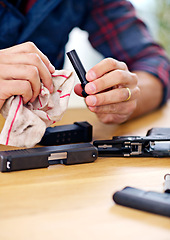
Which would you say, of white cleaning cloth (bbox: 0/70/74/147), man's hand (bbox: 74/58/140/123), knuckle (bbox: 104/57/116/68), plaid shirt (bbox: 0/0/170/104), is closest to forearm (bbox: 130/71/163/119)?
plaid shirt (bbox: 0/0/170/104)

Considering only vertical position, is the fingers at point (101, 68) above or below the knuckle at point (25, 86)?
above

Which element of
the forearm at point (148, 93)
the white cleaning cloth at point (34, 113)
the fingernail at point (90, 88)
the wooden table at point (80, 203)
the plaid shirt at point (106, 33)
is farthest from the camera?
the plaid shirt at point (106, 33)

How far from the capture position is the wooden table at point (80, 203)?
0.42 m

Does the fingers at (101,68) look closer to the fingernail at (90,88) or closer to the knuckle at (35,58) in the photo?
the fingernail at (90,88)

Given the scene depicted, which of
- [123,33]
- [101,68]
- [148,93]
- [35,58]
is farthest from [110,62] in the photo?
[123,33]

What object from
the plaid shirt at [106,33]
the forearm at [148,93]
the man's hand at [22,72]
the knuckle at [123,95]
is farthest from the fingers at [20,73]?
the plaid shirt at [106,33]

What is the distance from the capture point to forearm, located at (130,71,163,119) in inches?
44.4

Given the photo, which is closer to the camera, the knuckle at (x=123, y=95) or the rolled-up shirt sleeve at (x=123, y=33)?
the knuckle at (x=123, y=95)

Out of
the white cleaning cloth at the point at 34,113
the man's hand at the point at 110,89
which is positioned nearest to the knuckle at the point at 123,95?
the man's hand at the point at 110,89

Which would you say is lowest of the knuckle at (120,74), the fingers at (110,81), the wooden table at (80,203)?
the wooden table at (80,203)

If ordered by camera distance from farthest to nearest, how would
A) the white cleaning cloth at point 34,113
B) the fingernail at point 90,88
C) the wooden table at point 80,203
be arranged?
the fingernail at point 90,88
the white cleaning cloth at point 34,113
the wooden table at point 80,203

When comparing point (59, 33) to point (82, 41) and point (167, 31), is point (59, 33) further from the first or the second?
point (167, 31)

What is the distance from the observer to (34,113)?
72cm

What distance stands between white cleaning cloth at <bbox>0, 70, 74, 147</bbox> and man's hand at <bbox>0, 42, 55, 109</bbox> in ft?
0.06
